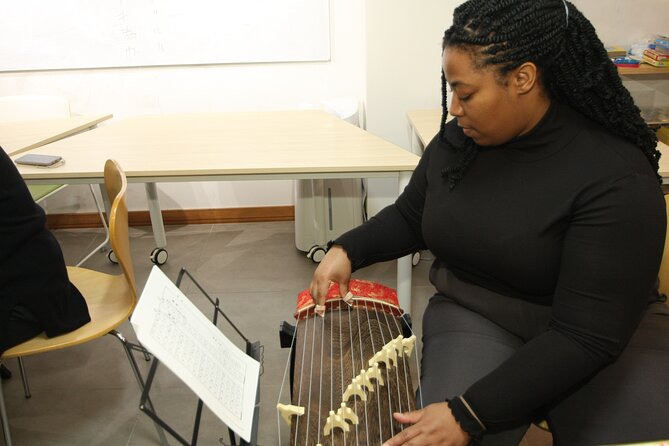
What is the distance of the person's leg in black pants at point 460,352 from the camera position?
1065 mm

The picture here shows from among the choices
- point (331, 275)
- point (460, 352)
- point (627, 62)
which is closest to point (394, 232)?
point (331, 275)

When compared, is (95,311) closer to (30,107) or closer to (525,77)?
(525,77)

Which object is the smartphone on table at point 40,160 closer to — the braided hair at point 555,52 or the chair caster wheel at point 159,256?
the chair caster wheel at point 159,256

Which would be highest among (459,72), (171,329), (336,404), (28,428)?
(459,72)

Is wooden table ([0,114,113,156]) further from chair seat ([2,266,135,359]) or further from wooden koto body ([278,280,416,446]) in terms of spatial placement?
wooden koto body ([278,280,416,446])

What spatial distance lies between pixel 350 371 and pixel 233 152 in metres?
1.14

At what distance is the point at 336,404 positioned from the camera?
100 centimetres

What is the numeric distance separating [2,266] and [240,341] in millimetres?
1022

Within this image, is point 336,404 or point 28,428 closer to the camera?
point 336,404

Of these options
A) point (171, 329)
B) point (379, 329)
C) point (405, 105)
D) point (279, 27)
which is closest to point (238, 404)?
point (171, 329)

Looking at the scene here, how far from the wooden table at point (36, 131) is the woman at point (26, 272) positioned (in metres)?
0.95

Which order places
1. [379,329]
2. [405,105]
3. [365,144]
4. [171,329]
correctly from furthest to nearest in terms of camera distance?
[405,105] → [365,144] → [379,329] → [171,329]

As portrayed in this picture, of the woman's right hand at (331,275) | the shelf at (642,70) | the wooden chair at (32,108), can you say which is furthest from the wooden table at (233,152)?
the shelf at (642,70)

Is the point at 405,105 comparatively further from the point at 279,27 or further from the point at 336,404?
the point at 336,404
